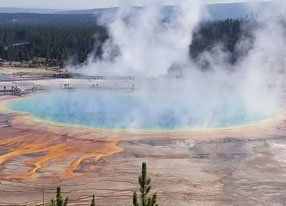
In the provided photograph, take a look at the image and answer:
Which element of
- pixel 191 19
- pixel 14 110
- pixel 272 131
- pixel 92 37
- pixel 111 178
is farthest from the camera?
pixel 92 37

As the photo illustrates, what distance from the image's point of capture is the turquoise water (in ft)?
75.0

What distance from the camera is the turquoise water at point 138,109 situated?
22859mm

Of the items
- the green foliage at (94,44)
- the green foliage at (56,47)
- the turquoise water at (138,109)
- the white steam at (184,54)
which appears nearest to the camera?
the turquoise water at (138,109)

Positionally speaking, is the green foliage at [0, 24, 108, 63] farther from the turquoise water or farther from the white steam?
the turquoise water

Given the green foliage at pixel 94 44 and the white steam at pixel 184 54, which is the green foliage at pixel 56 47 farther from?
the white steam at pixel 184 54

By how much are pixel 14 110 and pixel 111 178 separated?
1271 cm

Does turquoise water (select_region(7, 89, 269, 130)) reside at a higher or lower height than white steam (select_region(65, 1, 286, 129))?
lower

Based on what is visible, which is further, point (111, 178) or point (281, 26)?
point (281, 26)

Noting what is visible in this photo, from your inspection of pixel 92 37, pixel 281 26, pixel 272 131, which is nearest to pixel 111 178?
pixel 272 131

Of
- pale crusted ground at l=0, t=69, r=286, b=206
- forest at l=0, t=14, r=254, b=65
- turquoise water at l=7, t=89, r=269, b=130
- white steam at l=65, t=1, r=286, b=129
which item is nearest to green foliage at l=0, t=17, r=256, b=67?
forest at l=0, t=14, r=254, b=65

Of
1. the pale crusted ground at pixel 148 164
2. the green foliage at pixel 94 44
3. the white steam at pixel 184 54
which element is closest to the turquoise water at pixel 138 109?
the pale crusted ground at pixel 148 164

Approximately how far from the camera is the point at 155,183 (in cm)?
1438

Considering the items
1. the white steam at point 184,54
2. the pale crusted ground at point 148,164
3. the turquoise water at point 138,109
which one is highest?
the white steam at point 184,54

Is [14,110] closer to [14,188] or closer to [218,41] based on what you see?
[14,188]
